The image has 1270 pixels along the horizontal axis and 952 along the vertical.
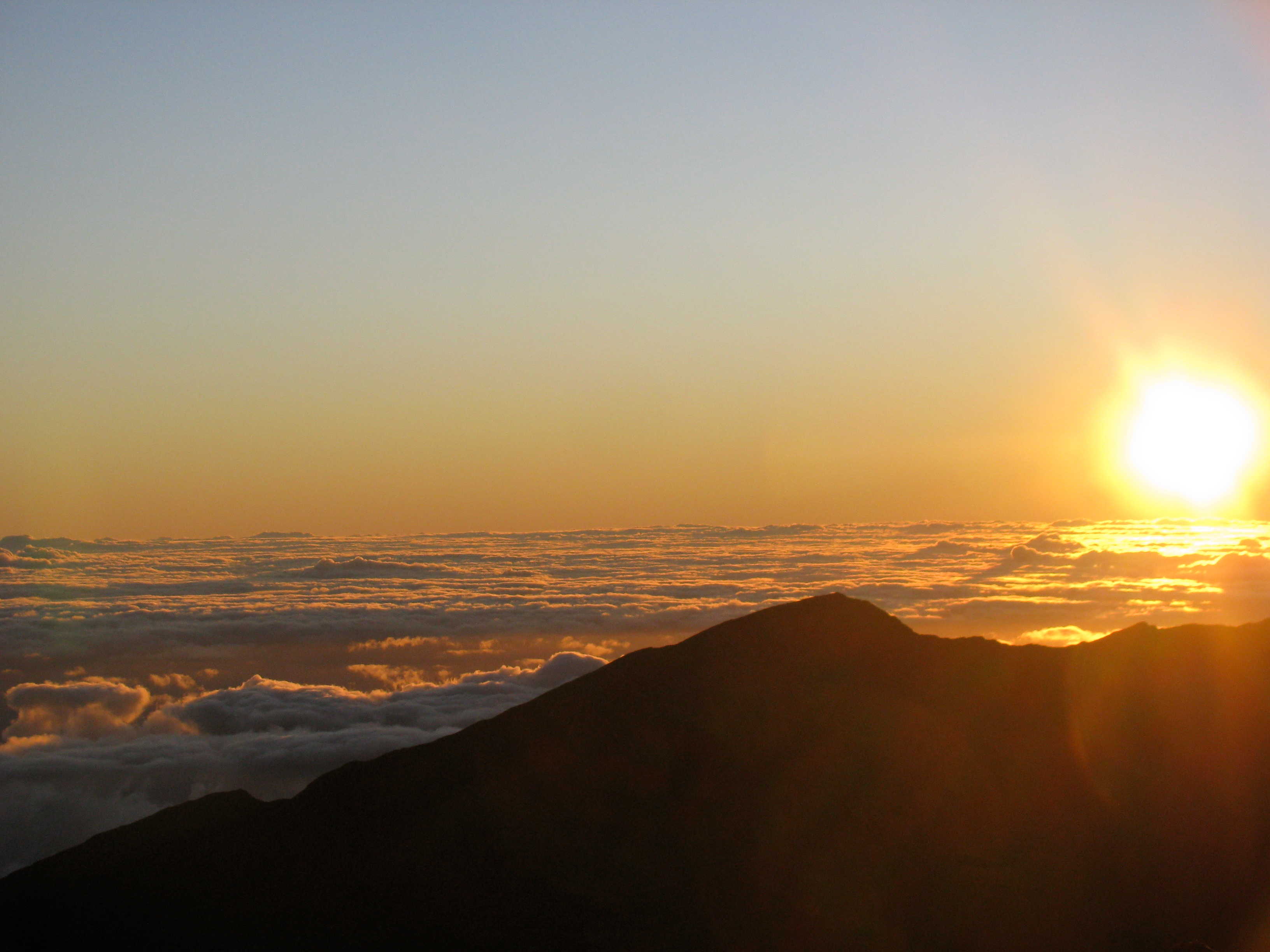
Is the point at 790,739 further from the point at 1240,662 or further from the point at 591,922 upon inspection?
the point at 1240,662

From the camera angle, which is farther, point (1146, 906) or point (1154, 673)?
point (1154, 673)

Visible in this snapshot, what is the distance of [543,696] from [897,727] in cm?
1836

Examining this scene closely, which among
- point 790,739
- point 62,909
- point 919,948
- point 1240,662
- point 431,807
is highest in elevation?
point 1240,662

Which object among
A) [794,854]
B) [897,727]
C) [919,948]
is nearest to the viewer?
[919,948]

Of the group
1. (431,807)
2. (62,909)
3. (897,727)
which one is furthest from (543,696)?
(62,909)

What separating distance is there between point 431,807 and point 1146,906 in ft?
108

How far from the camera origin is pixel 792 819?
1817 inches

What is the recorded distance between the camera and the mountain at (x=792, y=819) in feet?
140

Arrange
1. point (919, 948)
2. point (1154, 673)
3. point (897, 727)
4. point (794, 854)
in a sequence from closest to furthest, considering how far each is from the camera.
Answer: point (919, 948) < point (794, 854) < point (897, 727) < point (1154, 673)

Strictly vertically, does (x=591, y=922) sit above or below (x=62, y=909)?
above

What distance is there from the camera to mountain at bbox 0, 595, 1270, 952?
4266 cm

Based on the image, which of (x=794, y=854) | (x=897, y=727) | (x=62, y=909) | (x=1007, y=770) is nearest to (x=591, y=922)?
(x=794, y=854)

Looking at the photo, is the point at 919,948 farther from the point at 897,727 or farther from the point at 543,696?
the point at 543,696

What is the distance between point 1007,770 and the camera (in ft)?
156
